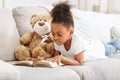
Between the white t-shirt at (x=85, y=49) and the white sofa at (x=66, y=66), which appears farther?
the white t-shirt at (x=85, y=49)

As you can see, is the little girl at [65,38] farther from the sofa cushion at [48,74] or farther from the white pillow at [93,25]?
the white pillow at [93,25]

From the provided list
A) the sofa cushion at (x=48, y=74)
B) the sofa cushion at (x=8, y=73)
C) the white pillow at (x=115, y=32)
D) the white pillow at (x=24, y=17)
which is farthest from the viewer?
the white pillow at (x=115, y=32)

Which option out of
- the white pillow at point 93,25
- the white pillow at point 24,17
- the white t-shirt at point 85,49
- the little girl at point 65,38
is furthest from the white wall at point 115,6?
the little girl at point 65,38

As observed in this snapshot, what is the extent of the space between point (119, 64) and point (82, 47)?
0.26 meters

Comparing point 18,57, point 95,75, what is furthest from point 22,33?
point 95,75

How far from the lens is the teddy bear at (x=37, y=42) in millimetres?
1906

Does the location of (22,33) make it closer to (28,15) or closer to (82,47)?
(28,15)

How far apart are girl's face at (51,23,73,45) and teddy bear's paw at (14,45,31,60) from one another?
303 millimetres

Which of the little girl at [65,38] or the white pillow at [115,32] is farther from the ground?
the little girl at [65,38]

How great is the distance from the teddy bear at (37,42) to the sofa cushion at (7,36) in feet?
0.13

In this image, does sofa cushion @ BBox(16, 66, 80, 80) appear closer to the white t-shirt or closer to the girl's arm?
the girl's arm

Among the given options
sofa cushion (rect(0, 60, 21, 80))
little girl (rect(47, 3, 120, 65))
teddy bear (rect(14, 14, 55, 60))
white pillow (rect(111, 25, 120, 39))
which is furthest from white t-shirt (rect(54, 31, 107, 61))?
sofa cushion (rect(0, 60, 21, 80))

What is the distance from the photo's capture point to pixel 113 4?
327 centimetres

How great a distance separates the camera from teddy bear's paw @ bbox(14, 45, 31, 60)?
190 centimetres
